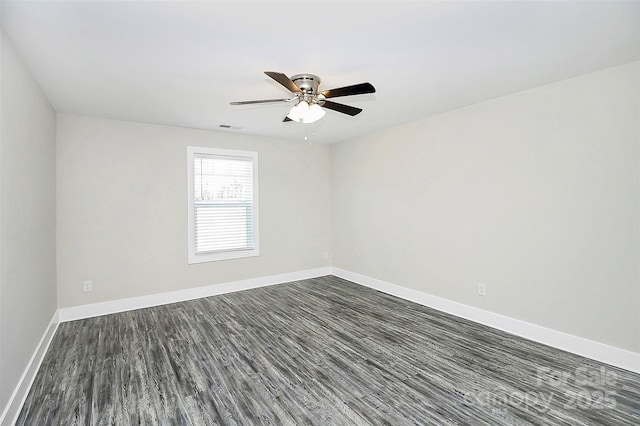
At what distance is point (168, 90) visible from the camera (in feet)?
9.87

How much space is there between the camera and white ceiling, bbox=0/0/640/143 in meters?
1.80

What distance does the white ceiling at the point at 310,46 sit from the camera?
180 cm

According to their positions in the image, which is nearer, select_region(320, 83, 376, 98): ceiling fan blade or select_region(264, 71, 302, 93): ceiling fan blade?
select_region(264, 71, 302, 93): ceiling fan blade

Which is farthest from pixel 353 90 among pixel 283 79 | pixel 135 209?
pixel 135 209

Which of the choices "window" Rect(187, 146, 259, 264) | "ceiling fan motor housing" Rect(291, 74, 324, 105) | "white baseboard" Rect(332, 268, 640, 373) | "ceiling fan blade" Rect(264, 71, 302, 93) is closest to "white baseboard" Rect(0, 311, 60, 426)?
Answer: "window" Rect(187, 146, 259, 264)

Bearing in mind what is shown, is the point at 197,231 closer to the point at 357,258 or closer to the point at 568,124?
the point at 357,258

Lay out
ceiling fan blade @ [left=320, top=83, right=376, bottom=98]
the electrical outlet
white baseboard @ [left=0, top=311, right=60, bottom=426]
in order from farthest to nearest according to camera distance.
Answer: the electrical outlet < ceiling fan blade @ [left=320, top=83, right=376, bottom=98] < white baseboard @ [left=0, top=311, right=60, bottom=426]

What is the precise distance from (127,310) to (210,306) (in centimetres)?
102

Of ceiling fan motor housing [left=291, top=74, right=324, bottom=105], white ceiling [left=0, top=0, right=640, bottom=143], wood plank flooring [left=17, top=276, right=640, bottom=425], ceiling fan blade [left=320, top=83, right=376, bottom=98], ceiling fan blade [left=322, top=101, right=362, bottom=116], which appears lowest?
wood plank flooring [left=17, top=276, right=640, bottom=425]

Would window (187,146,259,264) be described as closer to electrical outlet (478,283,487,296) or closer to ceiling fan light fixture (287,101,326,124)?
ceiling fan light fixture (287,101,326,124)

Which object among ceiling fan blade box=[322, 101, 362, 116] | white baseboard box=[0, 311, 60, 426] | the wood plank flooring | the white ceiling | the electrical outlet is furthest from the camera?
the electrical outlet

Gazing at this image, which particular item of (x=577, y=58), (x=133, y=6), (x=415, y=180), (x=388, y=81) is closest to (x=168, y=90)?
(x=133, y=6)

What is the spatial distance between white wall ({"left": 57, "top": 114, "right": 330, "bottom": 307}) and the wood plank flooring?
2.17ft

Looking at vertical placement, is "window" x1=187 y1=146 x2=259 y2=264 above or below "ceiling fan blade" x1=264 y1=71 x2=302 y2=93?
below
